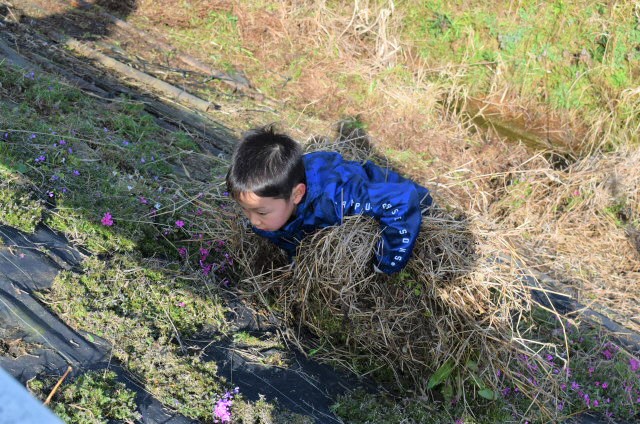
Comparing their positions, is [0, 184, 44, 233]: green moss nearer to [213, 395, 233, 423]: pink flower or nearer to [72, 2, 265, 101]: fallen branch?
[213, 395, 233, 423]: pink flower

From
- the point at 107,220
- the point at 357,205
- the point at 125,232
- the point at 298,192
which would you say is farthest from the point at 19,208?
the point at 357,205

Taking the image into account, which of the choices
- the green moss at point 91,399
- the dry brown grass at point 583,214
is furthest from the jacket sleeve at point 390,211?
the dry brown grass at point 583,214

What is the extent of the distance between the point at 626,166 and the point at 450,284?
4.19 meters

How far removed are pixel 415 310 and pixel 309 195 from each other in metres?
0.82

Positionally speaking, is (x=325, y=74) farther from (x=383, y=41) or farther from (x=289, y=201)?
(x=289, y=201)

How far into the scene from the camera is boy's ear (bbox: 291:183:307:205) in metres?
3.11

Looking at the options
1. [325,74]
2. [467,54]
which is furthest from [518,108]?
[325,74]

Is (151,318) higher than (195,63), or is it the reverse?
(151,318)

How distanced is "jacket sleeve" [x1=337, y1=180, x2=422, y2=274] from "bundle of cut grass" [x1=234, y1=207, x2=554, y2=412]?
95 millimetres

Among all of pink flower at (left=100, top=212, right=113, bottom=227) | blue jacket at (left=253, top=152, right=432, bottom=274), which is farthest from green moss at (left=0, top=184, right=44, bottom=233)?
blue jacket at (left=253, top=152, right=432, bottom=274)

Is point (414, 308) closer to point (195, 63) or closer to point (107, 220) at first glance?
point (107, 220)

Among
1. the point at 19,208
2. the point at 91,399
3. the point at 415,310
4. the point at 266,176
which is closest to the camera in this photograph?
the point at 91,399

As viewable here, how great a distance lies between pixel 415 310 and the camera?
338 centimetres

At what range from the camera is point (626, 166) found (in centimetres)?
667
